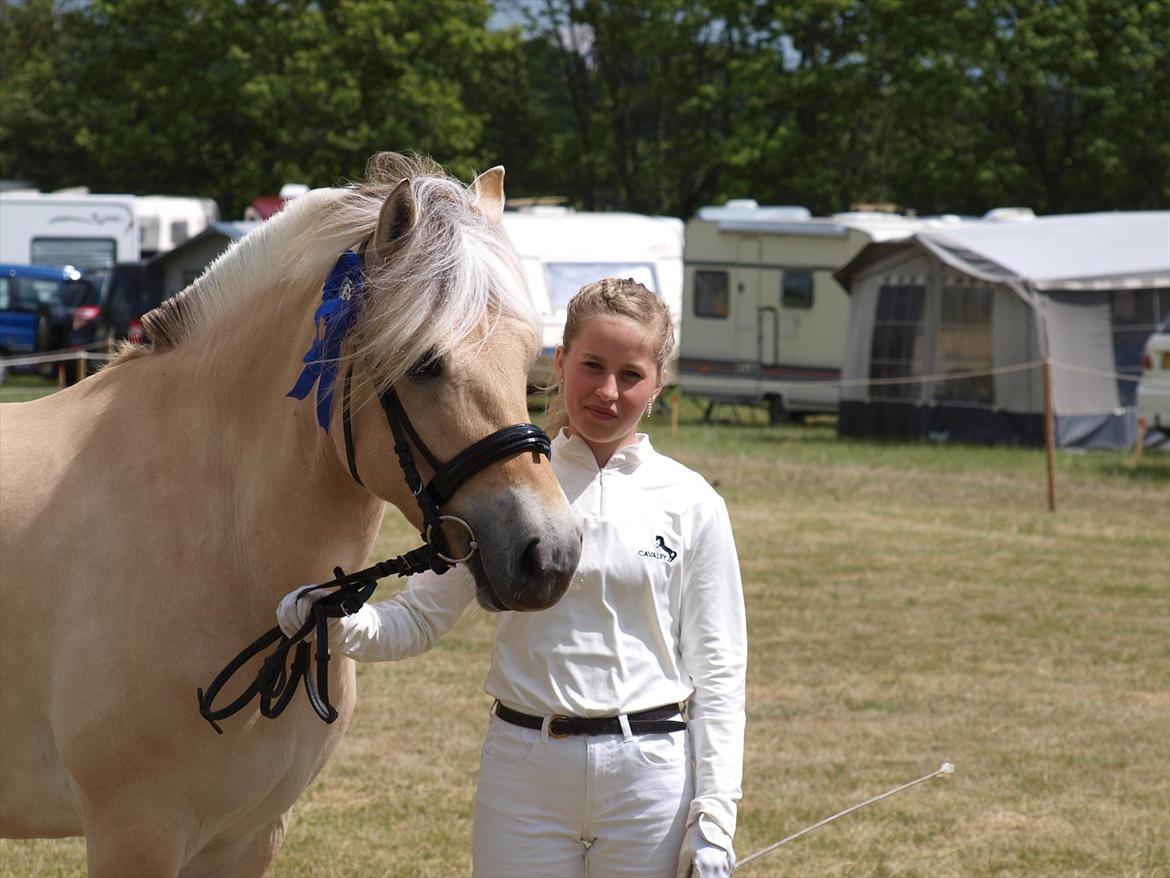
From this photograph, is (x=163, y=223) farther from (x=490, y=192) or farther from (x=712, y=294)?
(x=490, y=192)

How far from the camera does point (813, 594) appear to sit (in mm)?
9258

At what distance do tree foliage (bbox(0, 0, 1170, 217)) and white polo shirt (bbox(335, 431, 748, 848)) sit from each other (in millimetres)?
29654

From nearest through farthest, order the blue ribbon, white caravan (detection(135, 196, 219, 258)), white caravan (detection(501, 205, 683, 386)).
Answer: the blue ribbon, white caravan (detection(501, 205, 683, 386)), white caravan (detection(135, 196, 219, 258))

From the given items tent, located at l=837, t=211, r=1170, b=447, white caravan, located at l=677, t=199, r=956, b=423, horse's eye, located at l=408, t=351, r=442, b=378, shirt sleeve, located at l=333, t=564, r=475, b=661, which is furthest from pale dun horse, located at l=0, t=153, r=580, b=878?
white caravan, located at l=677, t=199, r=956, b=423

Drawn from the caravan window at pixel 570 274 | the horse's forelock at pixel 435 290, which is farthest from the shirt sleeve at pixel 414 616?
the caravan window at pixel 570 274

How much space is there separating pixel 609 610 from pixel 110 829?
1004 millimetres

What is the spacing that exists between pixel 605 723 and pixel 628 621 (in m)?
0.20

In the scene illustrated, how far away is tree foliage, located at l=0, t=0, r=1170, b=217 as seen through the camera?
31.5m

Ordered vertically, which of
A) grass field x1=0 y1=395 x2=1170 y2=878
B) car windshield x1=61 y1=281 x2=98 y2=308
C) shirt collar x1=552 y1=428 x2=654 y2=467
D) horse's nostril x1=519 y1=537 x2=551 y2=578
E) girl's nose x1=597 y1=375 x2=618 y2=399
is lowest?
grass field x1=0 y1=395 x2=1170 y2=878

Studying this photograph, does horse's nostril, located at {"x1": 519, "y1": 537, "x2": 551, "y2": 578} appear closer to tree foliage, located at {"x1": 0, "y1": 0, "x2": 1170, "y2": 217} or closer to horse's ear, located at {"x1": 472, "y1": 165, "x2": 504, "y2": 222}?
horse's ear, located at {"x1": 472, "y1": 165, "x2": 504, "y2": 222}

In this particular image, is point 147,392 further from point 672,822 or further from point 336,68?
point 336,68

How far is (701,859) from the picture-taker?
8.47 feet

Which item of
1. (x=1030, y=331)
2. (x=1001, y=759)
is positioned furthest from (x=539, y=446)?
(x=1030, y=331)

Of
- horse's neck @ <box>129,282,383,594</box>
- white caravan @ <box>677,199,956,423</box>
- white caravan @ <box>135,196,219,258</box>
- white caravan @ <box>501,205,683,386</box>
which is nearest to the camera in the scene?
horse's neck @ <box>129,282,383,594</box>
